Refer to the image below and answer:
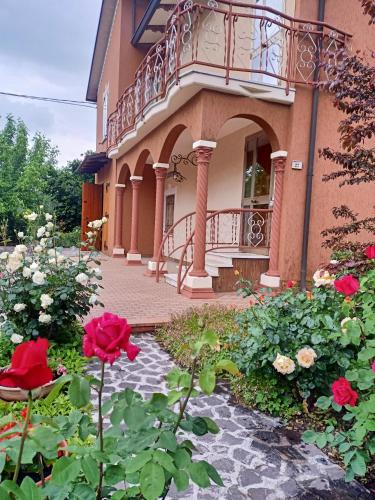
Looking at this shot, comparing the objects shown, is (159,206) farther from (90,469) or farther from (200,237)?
(90,469)

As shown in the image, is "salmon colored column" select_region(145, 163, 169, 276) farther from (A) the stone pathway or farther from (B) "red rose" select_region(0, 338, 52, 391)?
(B) "red rose" select_region(0, 338, 52, 391)

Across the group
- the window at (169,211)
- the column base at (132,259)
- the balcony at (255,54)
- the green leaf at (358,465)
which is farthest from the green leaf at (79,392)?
the window at (169,211)

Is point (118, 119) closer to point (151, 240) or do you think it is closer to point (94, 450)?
point (151, 240)

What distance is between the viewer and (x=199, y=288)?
6512mm

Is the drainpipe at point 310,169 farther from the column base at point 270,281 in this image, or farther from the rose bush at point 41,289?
the rose bush at point 41,289

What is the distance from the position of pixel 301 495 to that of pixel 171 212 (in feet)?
38.2

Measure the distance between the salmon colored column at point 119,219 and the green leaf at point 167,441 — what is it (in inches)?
457

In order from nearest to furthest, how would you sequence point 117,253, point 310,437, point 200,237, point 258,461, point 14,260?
point 310,437 < point 258,461 < point 14,260 < point 200,237 < point 117,253

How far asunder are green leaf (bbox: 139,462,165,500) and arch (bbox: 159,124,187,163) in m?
6.90

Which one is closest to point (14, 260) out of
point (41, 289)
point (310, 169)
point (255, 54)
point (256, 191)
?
point (41, 289)

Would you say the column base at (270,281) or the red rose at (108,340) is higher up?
the red rose at (108,340)

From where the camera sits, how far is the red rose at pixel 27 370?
0.86m

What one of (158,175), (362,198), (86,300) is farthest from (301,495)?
(158,175)

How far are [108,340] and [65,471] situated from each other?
1.17ft
